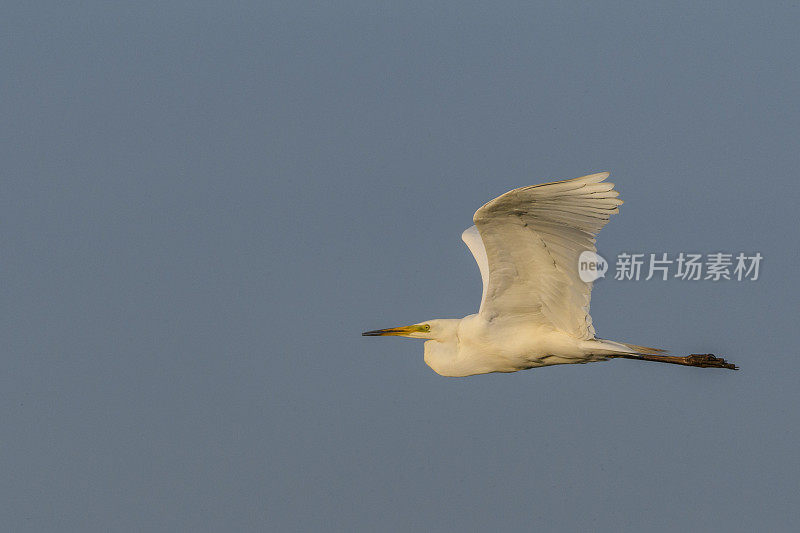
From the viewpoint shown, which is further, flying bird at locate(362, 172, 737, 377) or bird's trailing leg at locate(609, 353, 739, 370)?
bird's trailing leg at locate(609, 353, 739, 370)

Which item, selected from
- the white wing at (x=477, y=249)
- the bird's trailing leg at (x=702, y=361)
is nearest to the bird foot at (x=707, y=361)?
the bird's trailing leg at (x=702, y=361)

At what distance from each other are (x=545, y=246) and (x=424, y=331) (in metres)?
2.99

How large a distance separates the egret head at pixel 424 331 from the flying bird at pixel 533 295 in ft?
0.04

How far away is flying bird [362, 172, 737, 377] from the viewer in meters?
8.83

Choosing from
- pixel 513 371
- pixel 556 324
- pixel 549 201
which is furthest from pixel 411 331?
pixel 549 201

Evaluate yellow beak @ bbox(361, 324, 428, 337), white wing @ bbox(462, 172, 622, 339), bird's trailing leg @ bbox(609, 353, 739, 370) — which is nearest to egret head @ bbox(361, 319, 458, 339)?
yellow beak @ bbox(361, 324, 428, 337)

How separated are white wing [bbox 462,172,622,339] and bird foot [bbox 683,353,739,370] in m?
1.83

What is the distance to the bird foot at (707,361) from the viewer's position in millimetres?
11438

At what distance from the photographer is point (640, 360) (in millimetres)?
10992

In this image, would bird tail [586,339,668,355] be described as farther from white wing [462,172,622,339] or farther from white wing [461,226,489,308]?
white wing [461,226,489,308]

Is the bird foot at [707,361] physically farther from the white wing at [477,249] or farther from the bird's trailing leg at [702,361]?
the white wing at [477,249]

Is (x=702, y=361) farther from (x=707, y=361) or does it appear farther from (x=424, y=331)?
(x=424, y=331)

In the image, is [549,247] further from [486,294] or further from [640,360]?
[640,360]

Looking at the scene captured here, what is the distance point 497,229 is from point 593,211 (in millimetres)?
998
